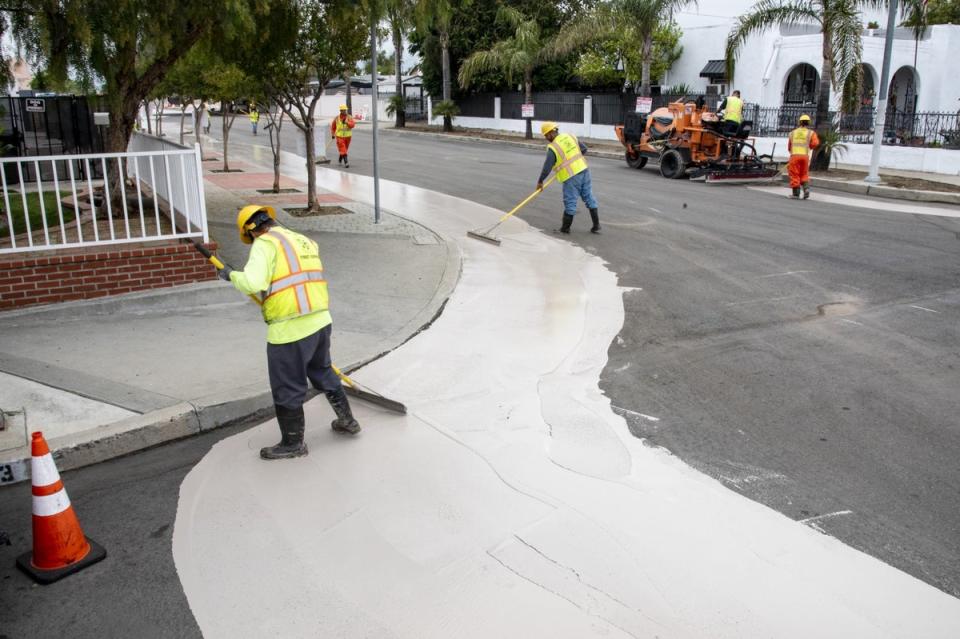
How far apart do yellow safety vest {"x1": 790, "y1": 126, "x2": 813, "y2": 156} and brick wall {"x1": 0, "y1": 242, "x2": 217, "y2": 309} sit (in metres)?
11.5

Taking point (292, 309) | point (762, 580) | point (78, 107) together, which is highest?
point (78, 107)

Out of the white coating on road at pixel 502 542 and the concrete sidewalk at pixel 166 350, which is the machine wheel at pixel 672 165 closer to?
the concrete sidewalk at pixel 166 350

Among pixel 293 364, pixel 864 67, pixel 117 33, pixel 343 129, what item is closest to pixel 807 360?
pixel 293 364

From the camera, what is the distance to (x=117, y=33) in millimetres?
8000

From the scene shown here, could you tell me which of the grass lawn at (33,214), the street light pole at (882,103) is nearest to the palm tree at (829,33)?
the street light pole at (882,103)

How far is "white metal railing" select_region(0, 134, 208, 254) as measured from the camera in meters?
7.29

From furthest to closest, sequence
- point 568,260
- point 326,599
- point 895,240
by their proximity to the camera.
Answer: point 895,240
point 568,260
point 326,599

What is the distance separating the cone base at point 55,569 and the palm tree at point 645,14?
2378cm

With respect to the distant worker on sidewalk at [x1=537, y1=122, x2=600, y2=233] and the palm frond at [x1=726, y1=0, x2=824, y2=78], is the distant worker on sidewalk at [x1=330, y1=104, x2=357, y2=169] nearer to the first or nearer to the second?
the palm frond at [x1=726, y1=0, x2=824, y2=78]

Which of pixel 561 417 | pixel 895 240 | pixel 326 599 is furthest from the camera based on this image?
pixel 895 240

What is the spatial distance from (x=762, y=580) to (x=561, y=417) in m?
1.99

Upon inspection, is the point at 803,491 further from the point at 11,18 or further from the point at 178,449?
the point at 11,18

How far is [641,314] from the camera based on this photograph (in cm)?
796

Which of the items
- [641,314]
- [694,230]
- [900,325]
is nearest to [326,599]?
[641,314]
